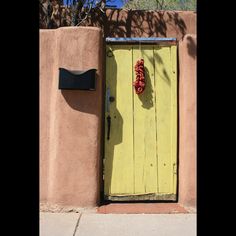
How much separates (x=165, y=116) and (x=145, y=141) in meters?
0.44

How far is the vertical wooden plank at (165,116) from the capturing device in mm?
5367

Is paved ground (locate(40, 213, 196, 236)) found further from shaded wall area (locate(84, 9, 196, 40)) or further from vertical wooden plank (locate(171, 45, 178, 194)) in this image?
shaded wall area (locate(84, 9, 196, 40))

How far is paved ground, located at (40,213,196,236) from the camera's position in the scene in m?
4.18

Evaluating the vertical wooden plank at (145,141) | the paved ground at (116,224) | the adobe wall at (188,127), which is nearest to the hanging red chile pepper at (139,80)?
the vertical wooden plank at (145,141)

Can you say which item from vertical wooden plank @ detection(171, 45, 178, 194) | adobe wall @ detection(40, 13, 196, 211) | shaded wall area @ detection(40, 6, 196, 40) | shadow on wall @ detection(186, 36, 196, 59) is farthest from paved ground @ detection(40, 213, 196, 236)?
shaded wall area @ detection(40, 6, 196, 40)

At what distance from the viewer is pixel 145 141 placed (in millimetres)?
5371

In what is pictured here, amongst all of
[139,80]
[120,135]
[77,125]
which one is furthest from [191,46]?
[77,125]

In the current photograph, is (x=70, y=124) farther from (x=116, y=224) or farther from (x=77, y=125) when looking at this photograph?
(x=116, y=224)

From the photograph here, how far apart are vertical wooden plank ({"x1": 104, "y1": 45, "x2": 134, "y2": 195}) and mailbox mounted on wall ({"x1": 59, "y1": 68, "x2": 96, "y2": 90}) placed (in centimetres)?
44

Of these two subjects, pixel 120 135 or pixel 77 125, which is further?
pixel 120 135

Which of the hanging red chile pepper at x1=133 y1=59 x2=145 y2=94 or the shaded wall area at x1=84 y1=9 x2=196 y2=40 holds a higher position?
the shaded wall area at x1=84 y1=9 x2=196 y2=40
